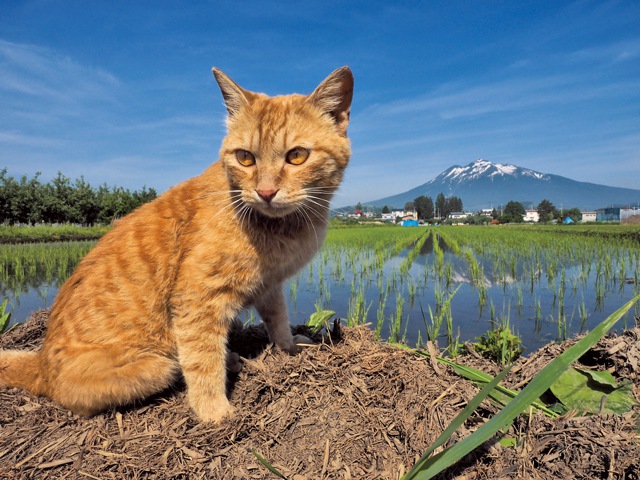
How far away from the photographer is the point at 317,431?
2.34 m

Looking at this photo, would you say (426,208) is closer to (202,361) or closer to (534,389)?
(202,361)

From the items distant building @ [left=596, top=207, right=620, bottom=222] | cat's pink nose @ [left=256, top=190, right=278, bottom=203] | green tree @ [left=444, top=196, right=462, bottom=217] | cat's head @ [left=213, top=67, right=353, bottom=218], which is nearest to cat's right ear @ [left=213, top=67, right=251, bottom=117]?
cat's head @ [left=213, top=67, right=353, bottom=218]

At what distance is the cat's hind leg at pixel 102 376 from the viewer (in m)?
2.43

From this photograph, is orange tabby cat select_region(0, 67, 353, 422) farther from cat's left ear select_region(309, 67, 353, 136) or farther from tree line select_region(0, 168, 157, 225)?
tree line select_region(0, 168, 157, 225)

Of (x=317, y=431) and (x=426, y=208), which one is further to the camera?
(x=426, y=208)

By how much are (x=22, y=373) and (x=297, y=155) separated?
105 inches

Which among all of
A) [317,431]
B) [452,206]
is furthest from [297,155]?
[452,206]

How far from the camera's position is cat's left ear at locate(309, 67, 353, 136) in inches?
98.2

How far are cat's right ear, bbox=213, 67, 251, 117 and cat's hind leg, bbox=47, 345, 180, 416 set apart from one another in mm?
1834

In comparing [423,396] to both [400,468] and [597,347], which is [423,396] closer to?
[400,468]

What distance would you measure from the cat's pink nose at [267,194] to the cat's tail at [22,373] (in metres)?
2.17

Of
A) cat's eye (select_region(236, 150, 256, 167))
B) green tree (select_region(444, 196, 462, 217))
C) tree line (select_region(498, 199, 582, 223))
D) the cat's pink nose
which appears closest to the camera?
the cat's pink nose

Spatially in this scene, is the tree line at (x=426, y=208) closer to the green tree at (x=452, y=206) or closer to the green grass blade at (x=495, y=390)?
the green tree at (x=452, y=206)

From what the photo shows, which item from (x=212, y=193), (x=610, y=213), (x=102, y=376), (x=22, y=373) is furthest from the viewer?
(x=610, y=213)
